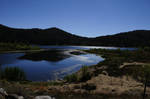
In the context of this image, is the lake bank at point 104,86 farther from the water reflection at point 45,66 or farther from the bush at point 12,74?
the water reflection at point 45,66

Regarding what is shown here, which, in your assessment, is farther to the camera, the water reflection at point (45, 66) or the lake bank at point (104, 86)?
the water reflection at point (45, 66)

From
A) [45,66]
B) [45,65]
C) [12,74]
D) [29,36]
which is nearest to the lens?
[12,74]

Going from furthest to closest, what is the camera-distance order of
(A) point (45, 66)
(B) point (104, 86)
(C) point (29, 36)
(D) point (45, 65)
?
(C) point (29, 36)
(D) point (45, 65)
(A) point (45, 66)
(B) point (104, 86)

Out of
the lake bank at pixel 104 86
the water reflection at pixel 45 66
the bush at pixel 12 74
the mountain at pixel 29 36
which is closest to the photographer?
the lake bank at pixel 104 86

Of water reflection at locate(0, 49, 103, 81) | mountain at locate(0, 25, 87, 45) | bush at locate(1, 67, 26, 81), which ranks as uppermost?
mountain at locate(0, 25, 87, 45)

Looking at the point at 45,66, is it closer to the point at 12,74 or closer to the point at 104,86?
the point at 12,74

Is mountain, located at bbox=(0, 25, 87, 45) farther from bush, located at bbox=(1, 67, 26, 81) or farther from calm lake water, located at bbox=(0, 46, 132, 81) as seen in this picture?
bush, located at bbox=(1, 67, 26, 81)

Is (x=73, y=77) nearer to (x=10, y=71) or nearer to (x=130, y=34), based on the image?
(x=10, y=71)

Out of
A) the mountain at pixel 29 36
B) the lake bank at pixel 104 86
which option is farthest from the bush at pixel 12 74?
the mountain at pixel 29 36

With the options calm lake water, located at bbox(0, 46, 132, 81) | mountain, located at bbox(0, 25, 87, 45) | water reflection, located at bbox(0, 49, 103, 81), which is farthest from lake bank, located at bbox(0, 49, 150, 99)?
mountain, located at bbox(0, 25, 87, 45)

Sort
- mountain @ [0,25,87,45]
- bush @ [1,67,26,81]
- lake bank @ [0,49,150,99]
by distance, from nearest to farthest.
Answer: lake bank @ [0,49,150,99], bush @ [1,67,26,81], mountain @ [0,25,87,45]

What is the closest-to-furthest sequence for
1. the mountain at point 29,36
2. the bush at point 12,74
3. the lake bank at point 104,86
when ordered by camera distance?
1. the lake bank at point 104,86
2. the bush at point 12,74
3. the mountain at point 29,36

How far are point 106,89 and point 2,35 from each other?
530 ft

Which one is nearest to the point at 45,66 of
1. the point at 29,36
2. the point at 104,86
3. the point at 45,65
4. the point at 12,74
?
the point at 45,65
